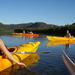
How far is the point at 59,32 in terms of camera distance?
79000 mm

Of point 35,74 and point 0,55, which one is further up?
point 0,55

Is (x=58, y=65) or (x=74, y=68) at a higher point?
(x=74, y=68)

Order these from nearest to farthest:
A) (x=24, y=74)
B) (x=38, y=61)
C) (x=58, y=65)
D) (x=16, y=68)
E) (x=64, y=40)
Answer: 1. (x=24, y=74)
2. (x=16, y=68)
3. (x=58, y=65)
4. (x=38, y=61)
5. (x=64, y=40)

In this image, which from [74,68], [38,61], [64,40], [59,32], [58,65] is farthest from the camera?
[59,32]

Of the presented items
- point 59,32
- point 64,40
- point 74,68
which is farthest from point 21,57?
point 59,32

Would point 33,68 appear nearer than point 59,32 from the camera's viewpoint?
Yes

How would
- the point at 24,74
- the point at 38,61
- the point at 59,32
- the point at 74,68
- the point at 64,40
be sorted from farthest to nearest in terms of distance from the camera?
the point at 59,32 → the point at 64,40 → the point at 38,61 → the point at 24,74 → the point at 74,68

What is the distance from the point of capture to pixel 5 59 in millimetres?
11031

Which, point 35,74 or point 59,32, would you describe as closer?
point 35,74

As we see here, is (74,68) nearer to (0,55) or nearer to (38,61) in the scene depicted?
(0,55)

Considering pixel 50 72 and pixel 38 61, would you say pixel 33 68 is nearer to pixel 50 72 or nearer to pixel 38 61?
pixel 50 72

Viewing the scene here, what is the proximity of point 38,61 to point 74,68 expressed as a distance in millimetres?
7390

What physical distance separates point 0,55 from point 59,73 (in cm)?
309

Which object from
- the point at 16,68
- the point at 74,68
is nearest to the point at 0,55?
the point at 16,68
